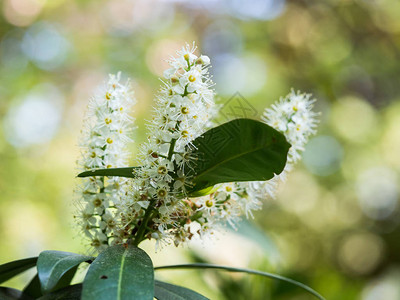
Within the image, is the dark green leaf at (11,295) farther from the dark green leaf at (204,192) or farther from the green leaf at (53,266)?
the dark green leaf at (204,192)

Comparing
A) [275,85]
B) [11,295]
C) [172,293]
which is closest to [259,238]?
[172,293]

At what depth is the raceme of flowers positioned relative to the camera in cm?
78

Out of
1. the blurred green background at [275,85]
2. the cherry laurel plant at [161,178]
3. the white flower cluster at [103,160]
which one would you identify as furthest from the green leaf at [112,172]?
the blurred green background at [275,85]

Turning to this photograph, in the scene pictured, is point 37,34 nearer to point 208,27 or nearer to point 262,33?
point 208,27

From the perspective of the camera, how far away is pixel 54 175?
447cm

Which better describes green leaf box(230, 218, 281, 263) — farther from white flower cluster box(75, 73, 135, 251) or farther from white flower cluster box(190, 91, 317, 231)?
white flower cluster box(75, 73, 135, 251)

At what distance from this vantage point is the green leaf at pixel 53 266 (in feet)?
2.14

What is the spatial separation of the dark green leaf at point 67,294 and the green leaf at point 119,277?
12 cm

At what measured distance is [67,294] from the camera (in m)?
0.77

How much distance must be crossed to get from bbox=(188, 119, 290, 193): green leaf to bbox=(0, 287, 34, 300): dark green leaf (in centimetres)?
45

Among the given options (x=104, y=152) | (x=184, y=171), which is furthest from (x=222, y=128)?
(x=104, y=152)

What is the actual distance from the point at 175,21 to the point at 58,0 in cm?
134

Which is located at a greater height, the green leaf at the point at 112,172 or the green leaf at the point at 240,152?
the green leaf at the point at 240,152

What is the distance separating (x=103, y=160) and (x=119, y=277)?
13.0 inches
